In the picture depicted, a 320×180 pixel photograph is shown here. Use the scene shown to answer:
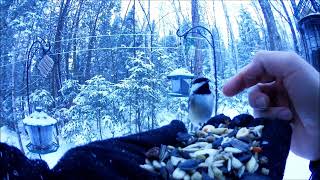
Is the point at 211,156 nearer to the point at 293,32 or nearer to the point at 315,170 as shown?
the point at 315,170

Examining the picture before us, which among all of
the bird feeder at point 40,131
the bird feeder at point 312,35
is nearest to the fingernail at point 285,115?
the bird feeder at point 312,35

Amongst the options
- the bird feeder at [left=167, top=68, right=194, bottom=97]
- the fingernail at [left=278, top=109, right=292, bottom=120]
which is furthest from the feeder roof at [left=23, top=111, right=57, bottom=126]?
the fingernail at [left=278, top=109, right=292, bottom=120]

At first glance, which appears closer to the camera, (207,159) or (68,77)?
(207,159)

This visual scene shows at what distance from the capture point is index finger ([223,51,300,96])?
0.48m

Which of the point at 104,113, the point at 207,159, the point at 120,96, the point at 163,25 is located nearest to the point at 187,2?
the point at 163,25

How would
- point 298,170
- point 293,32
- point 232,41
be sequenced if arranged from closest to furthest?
point 298,170
point 293,32
point 232,41

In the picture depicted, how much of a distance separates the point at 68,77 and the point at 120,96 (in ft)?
1.16

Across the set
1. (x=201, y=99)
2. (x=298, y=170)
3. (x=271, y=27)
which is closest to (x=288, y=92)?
(x=201, y=99)

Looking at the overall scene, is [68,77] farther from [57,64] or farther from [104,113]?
[104,113]

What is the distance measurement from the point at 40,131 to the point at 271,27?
5.48 feet

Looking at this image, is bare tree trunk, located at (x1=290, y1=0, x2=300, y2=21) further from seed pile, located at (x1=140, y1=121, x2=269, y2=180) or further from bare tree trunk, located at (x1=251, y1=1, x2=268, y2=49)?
seed pile, located at (x1=140, y1=121, x2=269, y2=180)

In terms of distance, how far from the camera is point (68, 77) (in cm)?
186

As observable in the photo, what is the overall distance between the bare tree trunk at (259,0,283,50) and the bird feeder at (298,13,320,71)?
0.50m

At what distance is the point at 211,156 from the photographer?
39 centimetres
